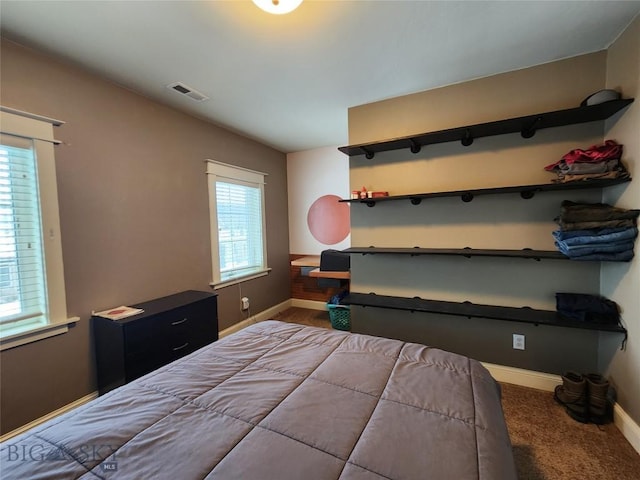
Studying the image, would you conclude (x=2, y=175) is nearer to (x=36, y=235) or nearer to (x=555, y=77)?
(x=36, y=235)

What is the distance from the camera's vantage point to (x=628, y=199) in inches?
66.1

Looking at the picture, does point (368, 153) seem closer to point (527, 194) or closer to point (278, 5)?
point (527, 194)

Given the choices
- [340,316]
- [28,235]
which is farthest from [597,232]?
[28,235]

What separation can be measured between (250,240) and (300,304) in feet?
4.49

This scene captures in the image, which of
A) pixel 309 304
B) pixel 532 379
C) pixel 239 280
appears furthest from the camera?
pixel 309 304

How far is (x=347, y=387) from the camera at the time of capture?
1.11 meters

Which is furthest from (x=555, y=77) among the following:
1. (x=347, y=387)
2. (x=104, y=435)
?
(x=104, y=435)

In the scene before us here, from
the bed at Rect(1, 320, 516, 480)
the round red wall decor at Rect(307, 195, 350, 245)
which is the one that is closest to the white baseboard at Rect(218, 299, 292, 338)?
the round red wall decor at Rect(307, 195, 350, 245)

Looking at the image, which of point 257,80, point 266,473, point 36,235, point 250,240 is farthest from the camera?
point 250,240

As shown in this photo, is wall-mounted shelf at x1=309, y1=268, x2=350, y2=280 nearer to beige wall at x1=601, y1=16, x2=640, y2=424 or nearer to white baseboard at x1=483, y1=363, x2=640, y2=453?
white baseboard at x1=483, y1=363, x2=640, y2=453

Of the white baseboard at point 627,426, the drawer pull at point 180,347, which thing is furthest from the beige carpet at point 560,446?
the drawer pull at point 180,347

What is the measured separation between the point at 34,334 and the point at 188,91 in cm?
207

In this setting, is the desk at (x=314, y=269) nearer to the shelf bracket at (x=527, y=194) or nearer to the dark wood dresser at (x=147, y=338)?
the dark wood dresser at (x=147, y=338)

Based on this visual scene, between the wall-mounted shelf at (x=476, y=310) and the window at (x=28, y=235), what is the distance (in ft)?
7.30
